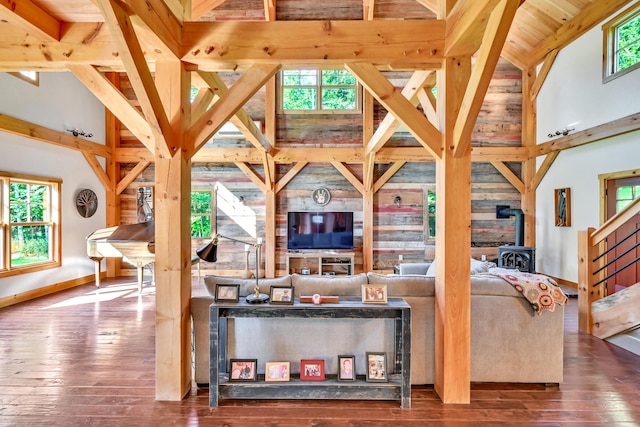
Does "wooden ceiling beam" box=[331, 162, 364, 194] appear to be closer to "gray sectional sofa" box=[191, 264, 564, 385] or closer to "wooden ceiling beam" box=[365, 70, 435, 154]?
"wooden ceiling beam" box=[365, 70, 435, 154]

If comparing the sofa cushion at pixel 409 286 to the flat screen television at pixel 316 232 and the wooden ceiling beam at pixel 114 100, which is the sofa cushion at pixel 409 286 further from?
the flat screen television at pixel 316 232

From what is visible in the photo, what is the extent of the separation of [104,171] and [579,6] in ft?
31.7

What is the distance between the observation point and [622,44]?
16.8 feet

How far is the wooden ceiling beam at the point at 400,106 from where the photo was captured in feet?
8.27

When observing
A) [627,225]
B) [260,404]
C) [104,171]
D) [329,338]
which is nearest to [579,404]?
[329,338]

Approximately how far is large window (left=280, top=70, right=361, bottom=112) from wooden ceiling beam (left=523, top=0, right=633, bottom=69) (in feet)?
12.5

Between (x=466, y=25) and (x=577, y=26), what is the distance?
5.49 metres

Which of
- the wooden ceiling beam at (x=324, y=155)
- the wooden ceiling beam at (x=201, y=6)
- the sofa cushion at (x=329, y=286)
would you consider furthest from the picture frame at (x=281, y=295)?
the wooden ceiling beam at (x=201, y=6)

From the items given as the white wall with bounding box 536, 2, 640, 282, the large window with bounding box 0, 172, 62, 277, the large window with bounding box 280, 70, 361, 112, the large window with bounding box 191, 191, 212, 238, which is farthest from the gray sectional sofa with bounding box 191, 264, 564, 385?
the large window with bounding box 280, 70, 361, 112

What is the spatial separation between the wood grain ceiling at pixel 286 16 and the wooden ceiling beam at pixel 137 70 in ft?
0.48

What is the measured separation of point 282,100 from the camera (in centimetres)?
739

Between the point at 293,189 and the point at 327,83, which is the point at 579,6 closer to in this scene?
the point at 327,83

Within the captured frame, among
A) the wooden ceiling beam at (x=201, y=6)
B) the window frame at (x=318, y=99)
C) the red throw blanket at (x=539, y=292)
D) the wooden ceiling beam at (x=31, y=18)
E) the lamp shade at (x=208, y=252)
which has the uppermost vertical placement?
the wooden ceiling beam at (x=201, y=6)

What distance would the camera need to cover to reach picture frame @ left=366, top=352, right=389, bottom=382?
2453 millimetres
